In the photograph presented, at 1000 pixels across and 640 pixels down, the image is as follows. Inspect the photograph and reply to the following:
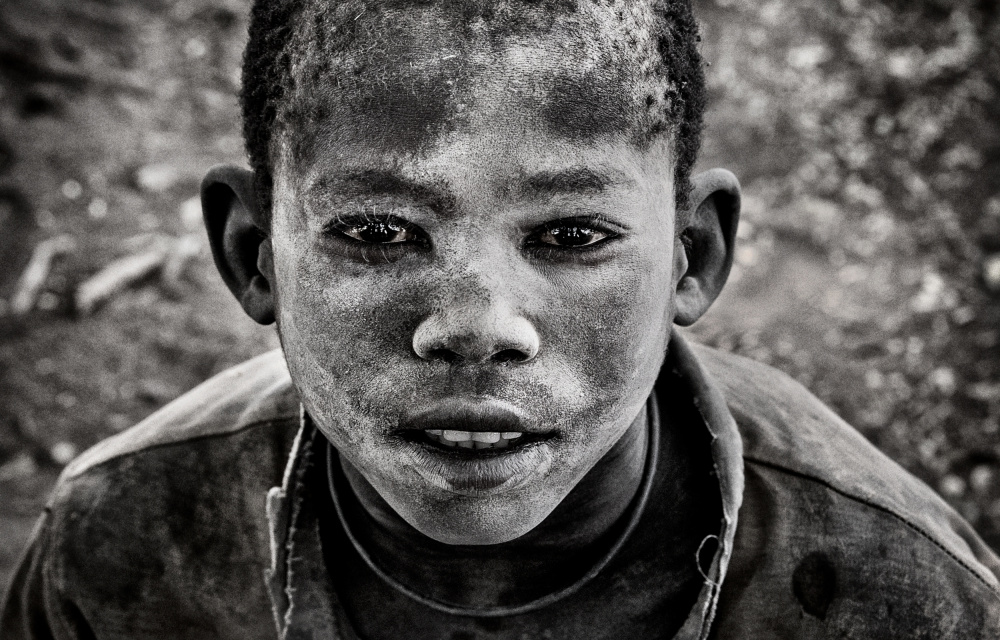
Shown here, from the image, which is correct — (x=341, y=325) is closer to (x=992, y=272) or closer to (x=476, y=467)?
(x=476, y=467)

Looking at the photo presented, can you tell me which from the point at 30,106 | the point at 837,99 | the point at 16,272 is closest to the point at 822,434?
the point at 837,99

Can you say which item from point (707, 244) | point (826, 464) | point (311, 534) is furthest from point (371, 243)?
point (826, 464)

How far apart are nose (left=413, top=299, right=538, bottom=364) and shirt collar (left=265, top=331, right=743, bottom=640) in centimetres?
62

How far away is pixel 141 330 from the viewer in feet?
13.7

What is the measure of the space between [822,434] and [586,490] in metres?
0.56

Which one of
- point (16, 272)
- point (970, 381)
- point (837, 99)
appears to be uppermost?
point (837, 99)

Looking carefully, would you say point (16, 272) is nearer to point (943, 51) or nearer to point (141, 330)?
point (141, 330)

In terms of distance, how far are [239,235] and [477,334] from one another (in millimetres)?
654

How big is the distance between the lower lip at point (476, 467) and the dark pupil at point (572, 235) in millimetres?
315

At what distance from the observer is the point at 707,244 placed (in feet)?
6.32

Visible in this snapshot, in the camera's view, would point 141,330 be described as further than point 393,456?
Yes

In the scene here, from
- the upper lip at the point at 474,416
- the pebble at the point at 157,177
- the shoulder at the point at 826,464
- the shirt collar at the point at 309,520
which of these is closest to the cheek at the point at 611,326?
the upper lip at the point at 474,416

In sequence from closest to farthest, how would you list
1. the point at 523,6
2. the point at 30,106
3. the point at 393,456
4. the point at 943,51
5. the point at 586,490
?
1. the point at 523,6
2. the point at 393,456
3. the point at 586,490
4. the point at 943,51
5. the point at 30,106

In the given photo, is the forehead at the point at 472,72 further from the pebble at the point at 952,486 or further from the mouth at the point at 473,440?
the pebble at the point at 952,486
